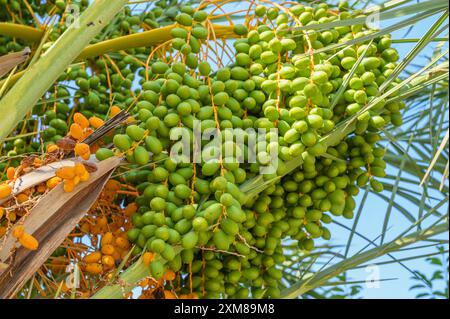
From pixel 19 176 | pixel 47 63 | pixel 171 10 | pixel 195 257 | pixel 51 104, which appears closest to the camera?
pixel 47 63

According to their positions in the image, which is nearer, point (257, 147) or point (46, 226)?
point (46, 226)

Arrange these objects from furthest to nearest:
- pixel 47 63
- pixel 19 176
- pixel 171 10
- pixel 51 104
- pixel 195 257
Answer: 1. pixel 171 10
2. pixel 51 104
3. pixel 195 257
4. pixel 19 176
5. pixel 47 63

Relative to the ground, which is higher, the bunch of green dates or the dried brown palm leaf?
the bunch of green dates

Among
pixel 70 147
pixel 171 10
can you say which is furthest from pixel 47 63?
pixel 171 10

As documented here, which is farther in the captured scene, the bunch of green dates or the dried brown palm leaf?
the bunch of green dates

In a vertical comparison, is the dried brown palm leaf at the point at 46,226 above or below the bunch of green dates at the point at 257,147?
below

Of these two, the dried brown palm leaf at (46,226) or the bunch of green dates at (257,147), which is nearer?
the dried brown palm leaf at (46,226)

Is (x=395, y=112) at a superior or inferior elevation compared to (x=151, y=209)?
superior

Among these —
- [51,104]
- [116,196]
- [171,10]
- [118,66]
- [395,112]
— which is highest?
[171,10]

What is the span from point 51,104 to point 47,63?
0.62 m

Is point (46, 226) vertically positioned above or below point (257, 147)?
below

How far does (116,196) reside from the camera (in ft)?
5.02
